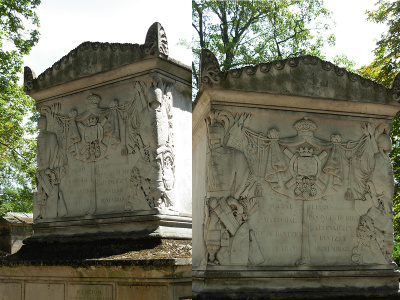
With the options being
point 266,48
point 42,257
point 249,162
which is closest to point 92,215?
point 42,257

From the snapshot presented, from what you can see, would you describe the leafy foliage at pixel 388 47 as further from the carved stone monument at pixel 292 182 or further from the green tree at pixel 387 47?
the carved stone monument at pixel 292 182

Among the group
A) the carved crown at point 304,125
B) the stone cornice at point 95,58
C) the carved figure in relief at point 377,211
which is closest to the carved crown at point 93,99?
the stone cornice at point 95,58

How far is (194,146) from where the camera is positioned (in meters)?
5.88

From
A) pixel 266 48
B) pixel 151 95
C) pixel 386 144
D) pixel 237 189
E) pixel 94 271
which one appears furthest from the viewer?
pixel 266 48

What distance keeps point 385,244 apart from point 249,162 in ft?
6.33

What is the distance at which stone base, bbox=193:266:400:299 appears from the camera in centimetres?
481

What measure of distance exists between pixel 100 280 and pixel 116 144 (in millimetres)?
1663

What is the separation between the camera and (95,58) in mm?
5844

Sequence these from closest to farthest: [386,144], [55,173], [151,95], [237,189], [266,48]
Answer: [237,189] < [151,95] < [386,144] < [55,173] < [266,48]

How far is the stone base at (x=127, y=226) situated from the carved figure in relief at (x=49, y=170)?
265mm

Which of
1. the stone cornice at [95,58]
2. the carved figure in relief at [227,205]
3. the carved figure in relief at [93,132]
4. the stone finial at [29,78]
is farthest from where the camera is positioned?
the stone finial at [29,78]

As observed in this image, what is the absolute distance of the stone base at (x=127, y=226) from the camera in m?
5.16

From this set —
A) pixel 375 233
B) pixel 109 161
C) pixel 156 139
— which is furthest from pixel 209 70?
pixel 375 233

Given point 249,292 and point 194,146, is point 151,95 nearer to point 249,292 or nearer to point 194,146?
point 194,146
